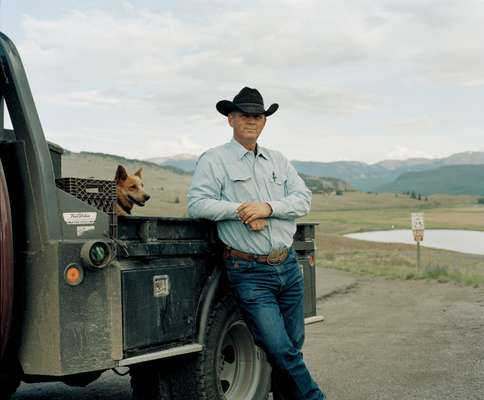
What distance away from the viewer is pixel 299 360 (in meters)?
5.22

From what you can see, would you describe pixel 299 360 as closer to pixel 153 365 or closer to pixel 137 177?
pixel 153 365

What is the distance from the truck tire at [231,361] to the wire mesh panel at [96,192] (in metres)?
1.12

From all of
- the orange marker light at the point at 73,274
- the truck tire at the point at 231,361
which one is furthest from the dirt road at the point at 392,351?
the orange marker light at the point at 73,274

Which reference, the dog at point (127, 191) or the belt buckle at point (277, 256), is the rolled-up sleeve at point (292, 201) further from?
the dog at point (127, 191)

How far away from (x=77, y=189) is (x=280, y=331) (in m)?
1.55

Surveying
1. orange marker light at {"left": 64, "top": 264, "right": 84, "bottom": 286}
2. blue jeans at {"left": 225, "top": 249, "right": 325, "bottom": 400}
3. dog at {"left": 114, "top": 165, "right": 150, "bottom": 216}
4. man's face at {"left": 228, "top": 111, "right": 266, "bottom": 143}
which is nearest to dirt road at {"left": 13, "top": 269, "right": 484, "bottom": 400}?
blue jeans at {"left": 225, "top": 249, "right": 325, "bottom": 400}

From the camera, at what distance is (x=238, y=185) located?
5.31m

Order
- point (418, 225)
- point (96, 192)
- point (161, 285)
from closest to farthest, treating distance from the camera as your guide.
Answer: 1. point (96, 192)
2. point (161, 285)
3. point (418, 225)

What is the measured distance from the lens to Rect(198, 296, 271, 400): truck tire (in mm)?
5273

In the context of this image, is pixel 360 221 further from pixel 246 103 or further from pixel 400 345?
pixel 246 103

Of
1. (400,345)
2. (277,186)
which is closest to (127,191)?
(277,186)

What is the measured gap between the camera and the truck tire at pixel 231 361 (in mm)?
5273

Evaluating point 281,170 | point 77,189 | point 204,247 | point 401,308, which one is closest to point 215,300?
point 204,247

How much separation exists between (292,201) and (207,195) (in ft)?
1.84
